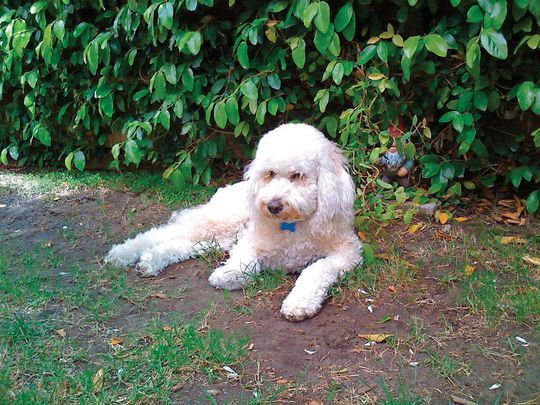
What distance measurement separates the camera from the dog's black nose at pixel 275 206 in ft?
9.32

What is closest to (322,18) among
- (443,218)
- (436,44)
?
(436,44)

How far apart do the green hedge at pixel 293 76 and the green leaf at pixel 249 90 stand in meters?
0.01

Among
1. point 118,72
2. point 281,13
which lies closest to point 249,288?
point 281,13

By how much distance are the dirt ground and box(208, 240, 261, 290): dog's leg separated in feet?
0.20

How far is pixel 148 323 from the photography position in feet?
8.86

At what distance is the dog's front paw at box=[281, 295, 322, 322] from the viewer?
8.78 ft

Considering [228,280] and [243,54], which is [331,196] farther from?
[243,54]

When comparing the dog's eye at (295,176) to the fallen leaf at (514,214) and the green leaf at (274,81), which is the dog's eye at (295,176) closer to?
the green leaf at (274,81)

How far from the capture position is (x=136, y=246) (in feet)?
11.2

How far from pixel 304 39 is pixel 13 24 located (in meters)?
2.71

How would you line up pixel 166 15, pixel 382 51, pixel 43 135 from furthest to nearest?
pixel 43 135 → pixel 166 15 → pixel 382 51

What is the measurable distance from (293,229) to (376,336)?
80 centimetres

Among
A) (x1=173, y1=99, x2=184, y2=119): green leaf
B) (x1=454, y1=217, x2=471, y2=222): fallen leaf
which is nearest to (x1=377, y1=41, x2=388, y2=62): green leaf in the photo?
(x1=454, y1=217, x2=471, y2=222): fallen leaf

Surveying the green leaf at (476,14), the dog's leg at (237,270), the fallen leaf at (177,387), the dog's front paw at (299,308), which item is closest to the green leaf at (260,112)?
the dog's leg at (237,270)
